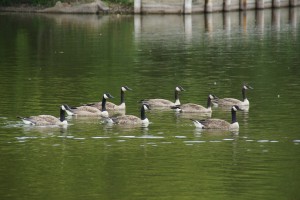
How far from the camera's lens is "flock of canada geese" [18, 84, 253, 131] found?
40188mm


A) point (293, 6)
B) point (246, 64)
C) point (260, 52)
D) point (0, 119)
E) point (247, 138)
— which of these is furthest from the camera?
point (293, 6)

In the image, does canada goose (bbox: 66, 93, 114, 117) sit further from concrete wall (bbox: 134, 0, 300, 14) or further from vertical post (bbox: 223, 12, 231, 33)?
concrete wall (bbox: 134, 0, 300, 14)

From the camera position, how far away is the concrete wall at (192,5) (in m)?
101

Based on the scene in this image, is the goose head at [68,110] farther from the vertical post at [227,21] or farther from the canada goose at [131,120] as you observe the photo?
the vertical post at [227,21]

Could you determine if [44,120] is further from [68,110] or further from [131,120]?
[131,120]

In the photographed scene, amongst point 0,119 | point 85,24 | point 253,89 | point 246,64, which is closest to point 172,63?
point 246,64

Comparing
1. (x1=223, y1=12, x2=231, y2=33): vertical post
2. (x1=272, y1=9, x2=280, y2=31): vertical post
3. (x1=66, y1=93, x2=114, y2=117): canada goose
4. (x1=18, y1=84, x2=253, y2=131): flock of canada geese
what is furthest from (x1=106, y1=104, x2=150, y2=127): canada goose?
(x1=272, y1=9, x2=280, y2=31): vertical post

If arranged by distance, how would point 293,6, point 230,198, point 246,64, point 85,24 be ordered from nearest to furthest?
point 230,198 < point 246,64 < point 85,24 < point 293,6

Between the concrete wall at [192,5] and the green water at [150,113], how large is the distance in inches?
534

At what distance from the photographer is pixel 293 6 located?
114312mm

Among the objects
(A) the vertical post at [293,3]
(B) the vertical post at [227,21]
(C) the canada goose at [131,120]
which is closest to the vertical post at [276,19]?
(B) the vertical post at [227,21]

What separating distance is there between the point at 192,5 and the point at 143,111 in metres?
63.9

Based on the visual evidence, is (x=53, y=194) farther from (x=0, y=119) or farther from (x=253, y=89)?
(x=253, y=89)

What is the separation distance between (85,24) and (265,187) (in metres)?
61.3
